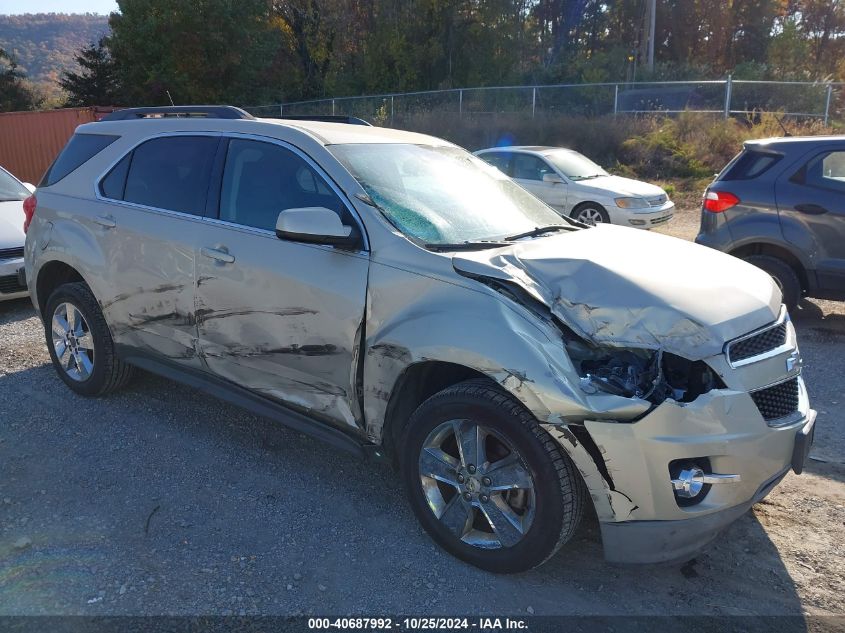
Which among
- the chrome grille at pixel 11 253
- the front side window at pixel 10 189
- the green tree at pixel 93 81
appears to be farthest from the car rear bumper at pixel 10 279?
the green tree at pixel 93 81

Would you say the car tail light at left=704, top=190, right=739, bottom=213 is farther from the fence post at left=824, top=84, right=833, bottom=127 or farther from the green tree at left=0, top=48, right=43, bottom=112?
the green tree at left=0, top=48, right=43, bottom=112

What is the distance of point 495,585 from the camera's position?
2.98 m

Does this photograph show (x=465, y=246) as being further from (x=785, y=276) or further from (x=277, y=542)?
(x=785, y=276)

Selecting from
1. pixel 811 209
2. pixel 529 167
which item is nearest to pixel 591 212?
pixel 529 167

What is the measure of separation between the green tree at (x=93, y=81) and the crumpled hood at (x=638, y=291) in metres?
35.8

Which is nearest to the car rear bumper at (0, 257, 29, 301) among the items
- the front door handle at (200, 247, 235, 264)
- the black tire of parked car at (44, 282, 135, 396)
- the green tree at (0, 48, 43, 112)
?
the black tire of parked car at (44, 282, 135, 396)

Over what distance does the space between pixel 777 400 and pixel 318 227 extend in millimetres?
2128

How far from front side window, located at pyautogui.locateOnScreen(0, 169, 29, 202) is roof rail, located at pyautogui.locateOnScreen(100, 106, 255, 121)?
399 cm

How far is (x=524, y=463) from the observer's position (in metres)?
2.81

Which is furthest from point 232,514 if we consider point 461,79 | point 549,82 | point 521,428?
point 461,79

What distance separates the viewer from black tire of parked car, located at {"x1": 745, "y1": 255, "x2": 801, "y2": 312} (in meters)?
→ 6.64

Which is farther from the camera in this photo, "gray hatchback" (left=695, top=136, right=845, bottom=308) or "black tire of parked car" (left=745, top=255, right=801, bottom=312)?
"black tire of parked car" (left=745, top=255, right=801, bottom=312)

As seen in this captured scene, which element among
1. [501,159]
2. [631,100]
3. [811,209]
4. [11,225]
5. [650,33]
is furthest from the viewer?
[650,33]

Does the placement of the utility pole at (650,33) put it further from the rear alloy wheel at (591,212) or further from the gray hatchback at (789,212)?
the gray hatchback at (789,212)
